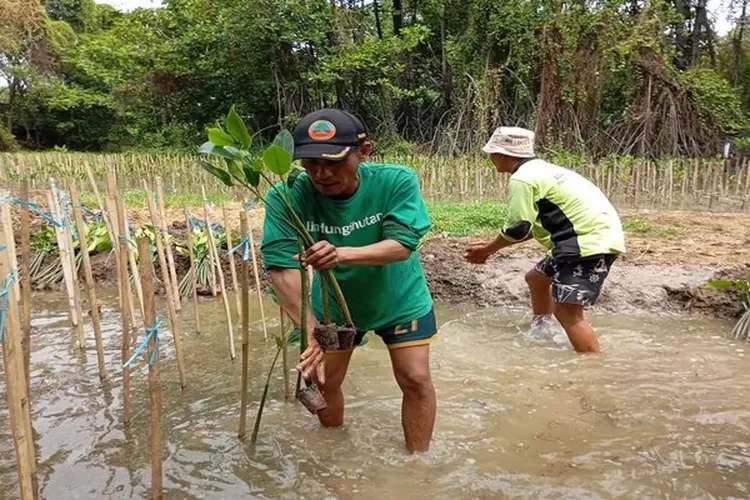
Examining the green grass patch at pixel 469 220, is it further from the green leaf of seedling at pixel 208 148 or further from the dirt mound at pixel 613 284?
the green leaf of seedling at pixel 208 148

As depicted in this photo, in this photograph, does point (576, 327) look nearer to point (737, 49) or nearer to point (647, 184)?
point (647, 184)

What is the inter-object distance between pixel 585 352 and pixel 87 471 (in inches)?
120

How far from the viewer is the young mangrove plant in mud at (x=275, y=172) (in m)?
2.08

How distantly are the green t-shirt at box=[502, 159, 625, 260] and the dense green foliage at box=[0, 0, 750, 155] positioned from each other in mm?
Result: 11589

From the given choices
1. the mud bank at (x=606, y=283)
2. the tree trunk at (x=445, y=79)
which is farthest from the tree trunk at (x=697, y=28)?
the mud bank at (x=606, y=283)

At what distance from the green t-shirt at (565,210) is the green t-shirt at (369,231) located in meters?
1.32

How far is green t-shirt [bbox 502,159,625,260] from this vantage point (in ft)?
12.3

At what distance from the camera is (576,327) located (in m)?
4.00

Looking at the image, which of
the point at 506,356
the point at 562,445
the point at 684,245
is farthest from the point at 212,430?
the point at 684,245

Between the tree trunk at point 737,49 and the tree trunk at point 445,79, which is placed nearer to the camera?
the tree trunk at point 445,79

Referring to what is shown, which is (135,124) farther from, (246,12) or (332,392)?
(332,392)

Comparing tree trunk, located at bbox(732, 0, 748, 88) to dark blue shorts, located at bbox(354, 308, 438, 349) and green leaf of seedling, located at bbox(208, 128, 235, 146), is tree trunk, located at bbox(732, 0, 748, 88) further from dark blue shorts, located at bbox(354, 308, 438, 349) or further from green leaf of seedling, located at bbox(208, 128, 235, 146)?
green leaf of seedling, located at bbox(208, 128, 235, 146)

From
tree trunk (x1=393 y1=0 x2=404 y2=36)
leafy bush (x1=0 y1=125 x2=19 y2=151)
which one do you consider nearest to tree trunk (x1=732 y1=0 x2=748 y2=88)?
tree trunk (x1=393 y1=0 x2=404 y2=36)

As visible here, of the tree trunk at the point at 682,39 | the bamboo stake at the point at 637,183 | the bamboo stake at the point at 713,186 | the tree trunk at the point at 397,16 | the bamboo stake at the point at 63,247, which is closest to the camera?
the bamboo stake at the point at 63,247
